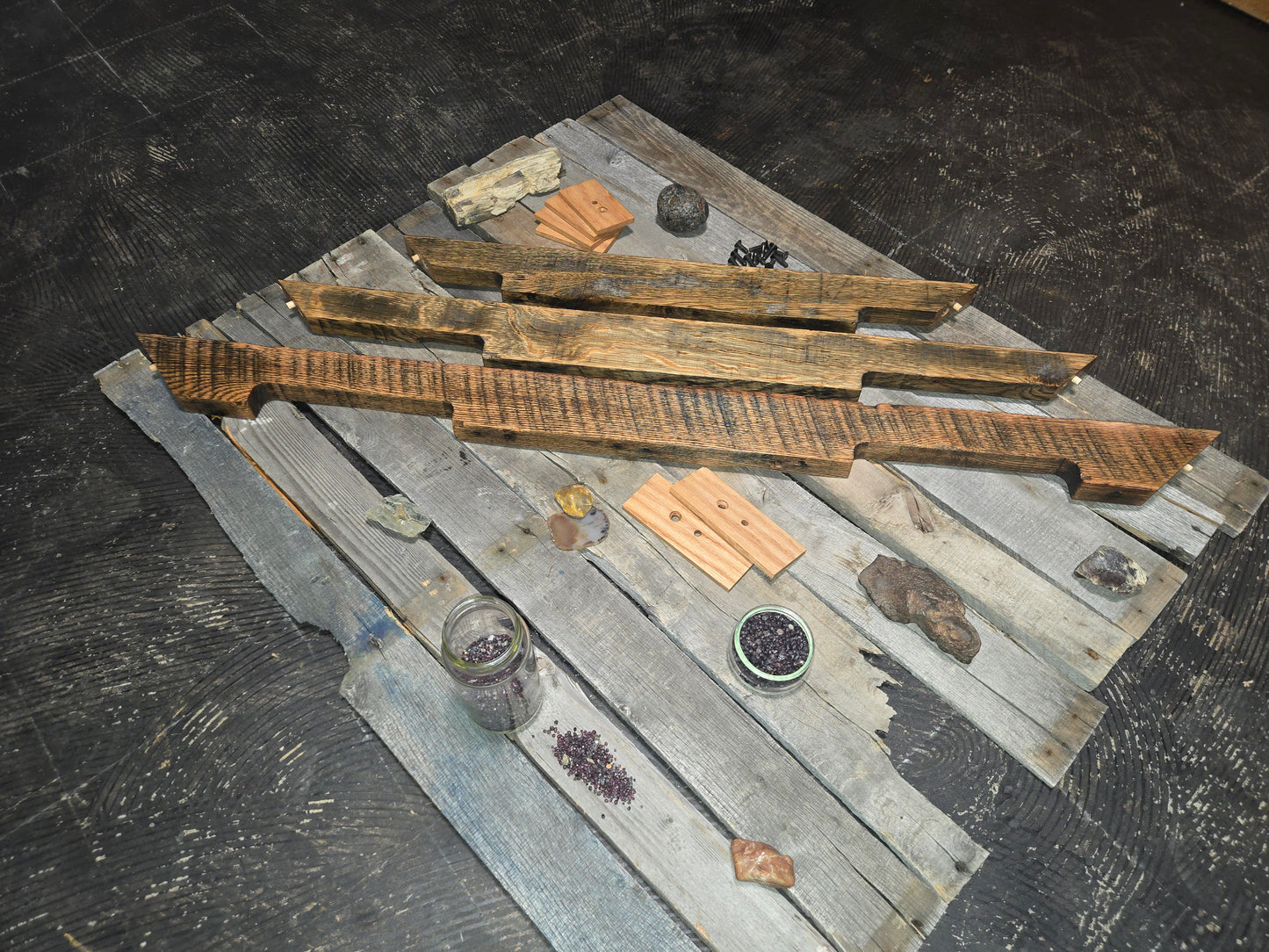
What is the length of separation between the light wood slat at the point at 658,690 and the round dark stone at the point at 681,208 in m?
1.23

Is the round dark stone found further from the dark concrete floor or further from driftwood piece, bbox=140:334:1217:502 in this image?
the dark concrete floor

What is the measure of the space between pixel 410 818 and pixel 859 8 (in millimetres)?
4903

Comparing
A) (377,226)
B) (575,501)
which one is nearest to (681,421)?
(575,501)

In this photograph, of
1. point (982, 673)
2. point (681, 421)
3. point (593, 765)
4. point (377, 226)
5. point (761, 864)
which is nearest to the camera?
point (761, 864)

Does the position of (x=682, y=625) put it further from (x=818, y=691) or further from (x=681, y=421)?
(x=681, y=421)

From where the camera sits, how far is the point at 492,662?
1.97m

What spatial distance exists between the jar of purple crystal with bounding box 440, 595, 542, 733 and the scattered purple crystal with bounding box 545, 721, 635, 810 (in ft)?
0.40

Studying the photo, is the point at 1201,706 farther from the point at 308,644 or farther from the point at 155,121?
the point at 155,121

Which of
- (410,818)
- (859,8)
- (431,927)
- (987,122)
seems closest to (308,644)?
(410,818)

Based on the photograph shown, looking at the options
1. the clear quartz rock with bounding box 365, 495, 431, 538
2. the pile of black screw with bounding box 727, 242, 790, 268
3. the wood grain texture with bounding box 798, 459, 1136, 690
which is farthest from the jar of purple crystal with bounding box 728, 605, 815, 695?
the pile of black screw with bounding box 727, 242, 790, 268

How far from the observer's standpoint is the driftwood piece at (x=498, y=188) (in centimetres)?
311

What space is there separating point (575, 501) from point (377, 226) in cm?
198

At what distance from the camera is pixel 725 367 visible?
2.64 metres

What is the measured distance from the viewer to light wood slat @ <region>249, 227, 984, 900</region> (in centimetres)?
202
